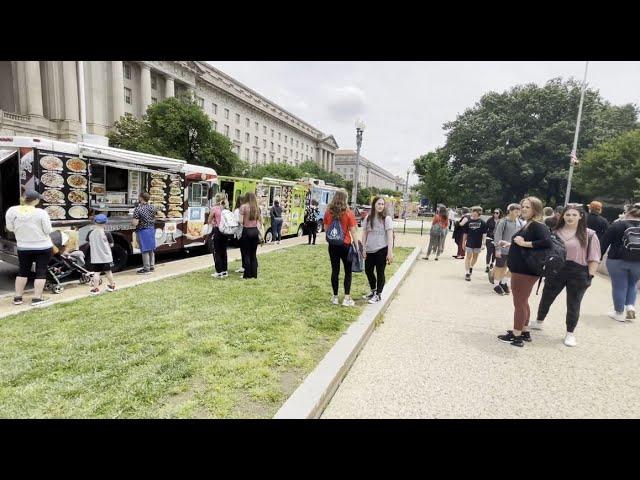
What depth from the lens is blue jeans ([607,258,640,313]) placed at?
5.62 meters

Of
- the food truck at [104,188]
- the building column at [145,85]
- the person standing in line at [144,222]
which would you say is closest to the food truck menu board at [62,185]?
the food truck at [104,188]

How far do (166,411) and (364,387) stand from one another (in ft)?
5.76

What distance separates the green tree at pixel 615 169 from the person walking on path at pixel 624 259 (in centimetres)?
2368

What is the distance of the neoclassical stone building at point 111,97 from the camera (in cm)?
3381

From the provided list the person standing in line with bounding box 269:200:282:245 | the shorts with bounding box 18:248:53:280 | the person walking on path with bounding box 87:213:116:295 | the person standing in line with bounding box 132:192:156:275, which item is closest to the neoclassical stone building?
the person standing in line with bounding box 269:200:282:245

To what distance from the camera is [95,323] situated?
181 inches

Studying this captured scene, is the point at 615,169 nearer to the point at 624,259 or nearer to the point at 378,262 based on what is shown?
the point at 624,259

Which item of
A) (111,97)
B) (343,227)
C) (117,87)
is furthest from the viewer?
(111,97)

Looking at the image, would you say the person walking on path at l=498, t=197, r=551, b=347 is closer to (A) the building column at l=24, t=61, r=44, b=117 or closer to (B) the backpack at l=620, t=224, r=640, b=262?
(B) the backpack at l=620, t=224, r=640, b=262

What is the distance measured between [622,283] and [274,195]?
40.6ft

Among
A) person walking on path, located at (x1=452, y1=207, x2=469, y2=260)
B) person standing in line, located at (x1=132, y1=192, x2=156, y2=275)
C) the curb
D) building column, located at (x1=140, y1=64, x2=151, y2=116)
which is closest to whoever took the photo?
the curb

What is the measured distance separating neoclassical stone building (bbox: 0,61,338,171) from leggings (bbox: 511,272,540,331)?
1368cm

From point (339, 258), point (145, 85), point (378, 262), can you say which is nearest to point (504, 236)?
point (378, 262)

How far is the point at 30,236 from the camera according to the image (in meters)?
5.33
